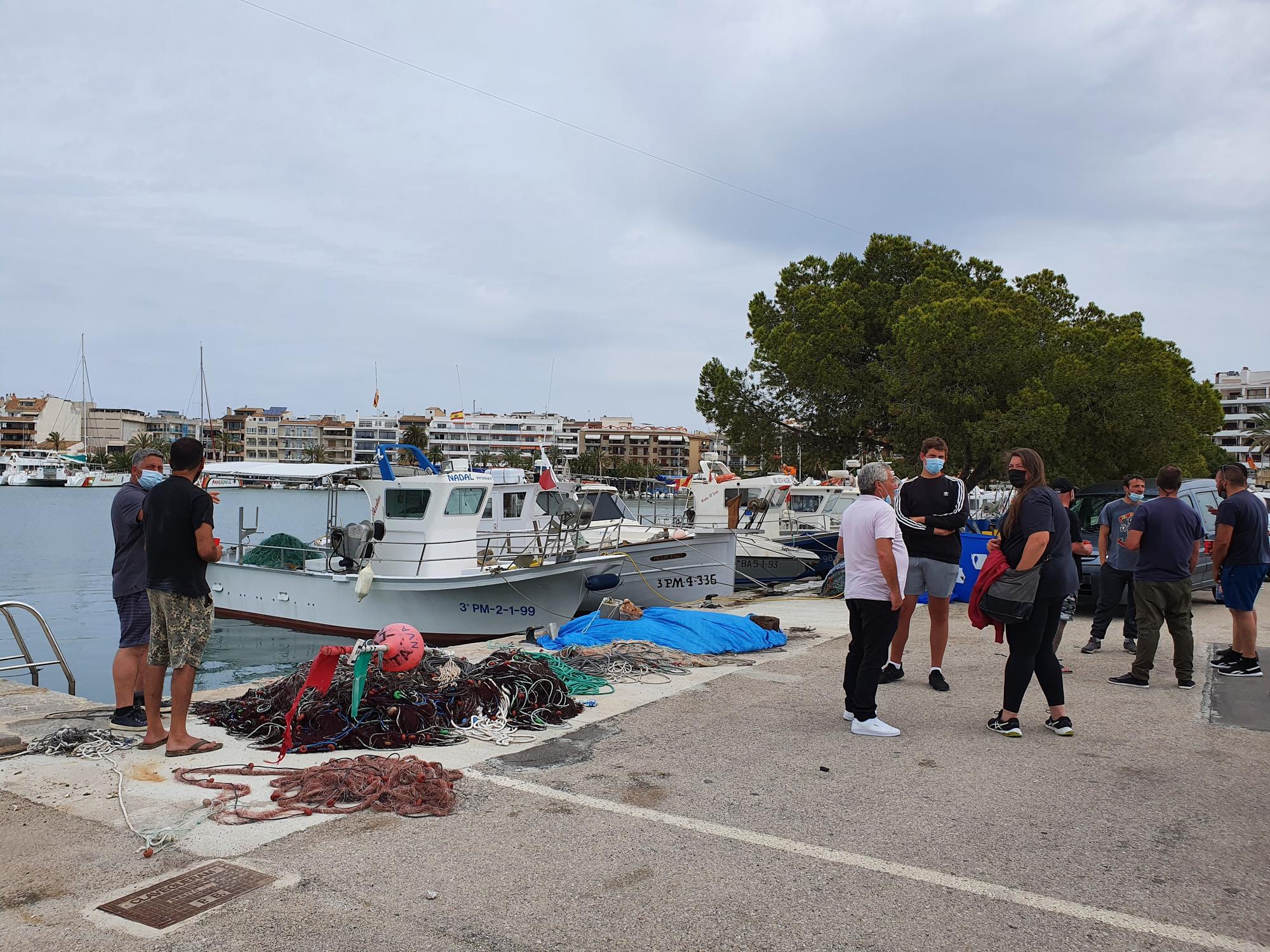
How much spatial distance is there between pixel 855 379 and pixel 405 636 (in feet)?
77.6

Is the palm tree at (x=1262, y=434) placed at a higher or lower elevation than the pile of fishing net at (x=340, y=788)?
higher

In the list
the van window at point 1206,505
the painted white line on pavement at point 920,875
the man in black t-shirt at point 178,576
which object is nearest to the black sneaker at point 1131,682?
the painted white line on pavement at point 920,875

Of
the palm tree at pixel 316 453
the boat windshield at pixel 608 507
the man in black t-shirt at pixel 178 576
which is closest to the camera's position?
the man in black t-shirt at pixel 178 576

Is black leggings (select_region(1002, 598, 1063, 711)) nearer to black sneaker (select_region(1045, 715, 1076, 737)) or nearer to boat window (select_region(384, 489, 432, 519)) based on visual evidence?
black sneaker (select_region(1045, 715, 1076, 737))

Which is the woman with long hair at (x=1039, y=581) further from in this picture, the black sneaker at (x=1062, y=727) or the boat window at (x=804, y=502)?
the boat window at (x=804, y=502)

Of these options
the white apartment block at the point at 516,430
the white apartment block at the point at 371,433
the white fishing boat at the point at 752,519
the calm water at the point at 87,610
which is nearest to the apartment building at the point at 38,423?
the white apartment block at the point at 371,433

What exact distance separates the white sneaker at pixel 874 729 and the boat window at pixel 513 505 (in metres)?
11.2

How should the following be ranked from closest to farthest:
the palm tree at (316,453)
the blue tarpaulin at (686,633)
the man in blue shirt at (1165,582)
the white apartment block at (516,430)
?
1. the man in blue shirt at (1165,582)
2. the blue tarpaulin at (686,633)
3. the white apartment block at (516,430)
4. the palm tree at (316,453)

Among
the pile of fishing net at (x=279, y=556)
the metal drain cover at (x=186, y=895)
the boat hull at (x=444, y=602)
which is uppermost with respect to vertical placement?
the metal drain cover at (x=186, y=895)

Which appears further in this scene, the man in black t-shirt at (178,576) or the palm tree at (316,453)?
the palm tree at (316,453)

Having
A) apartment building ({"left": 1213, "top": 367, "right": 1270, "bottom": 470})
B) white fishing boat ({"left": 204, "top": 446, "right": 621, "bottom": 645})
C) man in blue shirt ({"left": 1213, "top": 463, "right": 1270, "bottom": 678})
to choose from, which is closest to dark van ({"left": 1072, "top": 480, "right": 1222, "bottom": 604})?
man in blue shirt ({"left": 1213, "top": 463, "right": 1270, "bottom": 678})

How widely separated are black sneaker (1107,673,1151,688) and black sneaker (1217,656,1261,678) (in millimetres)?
753

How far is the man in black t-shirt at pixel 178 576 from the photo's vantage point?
506 centimetres

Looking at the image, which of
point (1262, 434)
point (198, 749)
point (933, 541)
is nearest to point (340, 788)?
point (198, 749)
